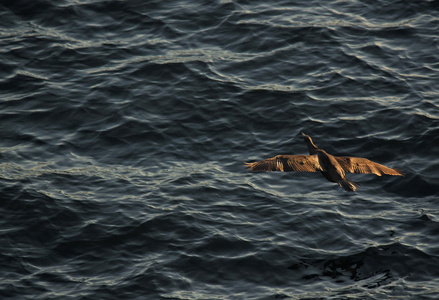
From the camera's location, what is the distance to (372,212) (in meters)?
11.1

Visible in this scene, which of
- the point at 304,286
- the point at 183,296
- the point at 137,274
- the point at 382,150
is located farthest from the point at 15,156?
the point at 382,150

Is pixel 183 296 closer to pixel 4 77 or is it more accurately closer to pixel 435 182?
pixel 435 182

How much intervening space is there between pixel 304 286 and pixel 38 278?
3853 mm

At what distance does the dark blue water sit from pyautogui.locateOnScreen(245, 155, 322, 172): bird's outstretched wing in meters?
1.01

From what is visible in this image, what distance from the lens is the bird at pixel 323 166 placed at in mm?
10188

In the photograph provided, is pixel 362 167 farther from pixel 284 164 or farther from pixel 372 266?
pixel 372 266

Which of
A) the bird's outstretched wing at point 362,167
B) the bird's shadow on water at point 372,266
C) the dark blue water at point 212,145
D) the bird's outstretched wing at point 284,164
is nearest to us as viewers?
the bird's shadow on water at point 372,266

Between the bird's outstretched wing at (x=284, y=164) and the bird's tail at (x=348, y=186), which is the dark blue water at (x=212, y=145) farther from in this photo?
the bird's outstretched wing at (x=284, y=164)

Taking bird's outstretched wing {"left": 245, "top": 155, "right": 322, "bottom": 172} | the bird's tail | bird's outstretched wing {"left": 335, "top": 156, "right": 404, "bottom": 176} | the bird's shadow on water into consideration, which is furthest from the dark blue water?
bird's outstretched wing {"left": 245, "top": 155, "right": 322, "bottom": 172}

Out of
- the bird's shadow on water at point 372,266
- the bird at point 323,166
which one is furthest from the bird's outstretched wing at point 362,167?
the bird's shadow on water at point 372,266

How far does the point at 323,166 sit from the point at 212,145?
282cm

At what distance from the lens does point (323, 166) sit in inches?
418

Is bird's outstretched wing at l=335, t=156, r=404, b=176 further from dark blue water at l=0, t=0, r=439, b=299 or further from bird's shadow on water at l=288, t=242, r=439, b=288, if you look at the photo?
bird's shadow on water at l=288, t=242, r=439, b=288

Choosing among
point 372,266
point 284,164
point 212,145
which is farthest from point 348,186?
point 212,145
